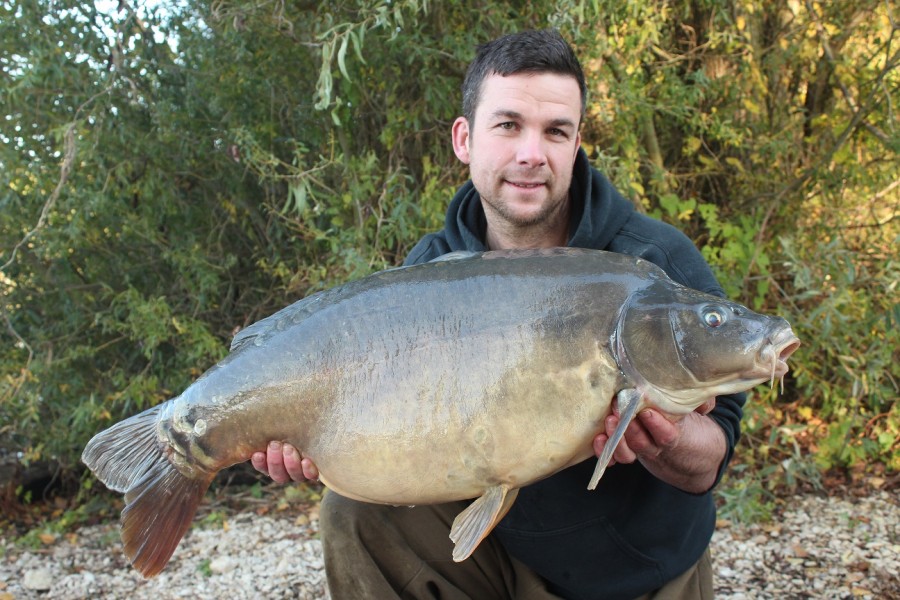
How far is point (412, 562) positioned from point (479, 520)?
58cm

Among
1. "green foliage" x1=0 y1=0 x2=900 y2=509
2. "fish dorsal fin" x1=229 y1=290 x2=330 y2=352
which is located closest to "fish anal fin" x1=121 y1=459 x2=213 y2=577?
"fish dorsal fin" x1=229 y1=290 x2=330 y2=352

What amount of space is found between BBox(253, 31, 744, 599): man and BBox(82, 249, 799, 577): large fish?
0.39 meters

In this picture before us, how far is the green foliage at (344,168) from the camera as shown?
131 inches

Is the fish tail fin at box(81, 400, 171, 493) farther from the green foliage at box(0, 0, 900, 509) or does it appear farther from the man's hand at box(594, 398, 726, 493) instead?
the green foliage at box(0, 0, 900, 509)

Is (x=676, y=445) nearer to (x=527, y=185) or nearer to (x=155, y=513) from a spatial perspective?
(x=527, y=185)

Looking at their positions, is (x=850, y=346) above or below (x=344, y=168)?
below

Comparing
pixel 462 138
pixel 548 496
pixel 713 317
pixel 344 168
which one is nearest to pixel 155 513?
pixel 548 496

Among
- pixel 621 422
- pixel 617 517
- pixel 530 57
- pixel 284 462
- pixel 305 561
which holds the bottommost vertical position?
pixel 305 561

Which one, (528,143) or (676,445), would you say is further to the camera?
(528,143)

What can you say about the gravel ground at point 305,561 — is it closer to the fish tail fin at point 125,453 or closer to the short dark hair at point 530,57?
the fish tail fin at point 125,453

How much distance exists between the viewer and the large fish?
142cm

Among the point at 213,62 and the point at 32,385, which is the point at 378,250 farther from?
the point at 32,385

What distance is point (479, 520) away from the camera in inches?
58.6

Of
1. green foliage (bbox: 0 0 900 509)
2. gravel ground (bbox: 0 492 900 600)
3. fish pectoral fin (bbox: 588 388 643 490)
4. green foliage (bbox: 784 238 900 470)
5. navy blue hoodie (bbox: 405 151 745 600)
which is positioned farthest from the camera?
green foliage (bbox: 0 0 900 509)
